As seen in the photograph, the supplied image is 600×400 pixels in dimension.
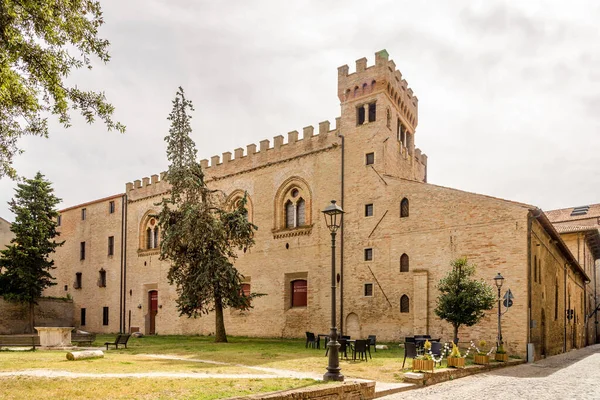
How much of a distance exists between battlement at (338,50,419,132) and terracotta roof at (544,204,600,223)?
1186 inches

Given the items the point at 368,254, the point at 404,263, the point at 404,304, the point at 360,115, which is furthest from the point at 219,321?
the point at 360,115

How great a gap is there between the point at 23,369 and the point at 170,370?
140 inches

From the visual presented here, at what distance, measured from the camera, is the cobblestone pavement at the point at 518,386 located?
11.7 metres

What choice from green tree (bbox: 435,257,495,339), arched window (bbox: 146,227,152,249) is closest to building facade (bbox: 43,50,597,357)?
arched window (bbox: 146,227,152,249)

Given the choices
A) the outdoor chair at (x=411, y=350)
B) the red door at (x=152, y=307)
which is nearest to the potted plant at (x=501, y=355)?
the outdoor chair at (x=411, y=350)

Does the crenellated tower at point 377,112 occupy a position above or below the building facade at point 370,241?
above

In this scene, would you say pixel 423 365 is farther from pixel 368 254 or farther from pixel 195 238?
pixel 195 238

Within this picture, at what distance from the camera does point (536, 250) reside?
23297mm

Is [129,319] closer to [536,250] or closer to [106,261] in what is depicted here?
[106,261]

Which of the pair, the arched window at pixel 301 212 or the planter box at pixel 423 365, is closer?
the planter box at pixel 423 365

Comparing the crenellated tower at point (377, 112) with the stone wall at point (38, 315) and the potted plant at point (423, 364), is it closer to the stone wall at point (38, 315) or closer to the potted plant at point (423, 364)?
the potted plant at point (423, 364)

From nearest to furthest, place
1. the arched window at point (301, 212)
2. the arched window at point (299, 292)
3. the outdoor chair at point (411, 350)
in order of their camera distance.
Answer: the outdoor chair at point (411, 350), the arched window at point (299, 292), the arched window at point (301, 212)

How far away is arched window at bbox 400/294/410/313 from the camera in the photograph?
76.7 ft

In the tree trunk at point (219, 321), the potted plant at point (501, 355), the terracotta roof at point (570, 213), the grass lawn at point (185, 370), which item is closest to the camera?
the grass lawn at point (185, 370)
